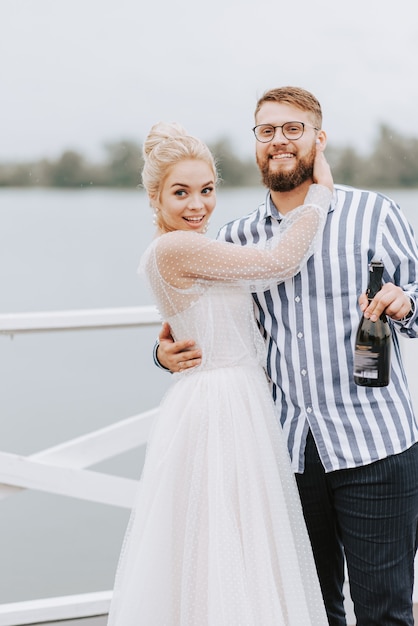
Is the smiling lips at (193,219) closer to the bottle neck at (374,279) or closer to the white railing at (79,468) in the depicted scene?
the bottle neck at (374,279)

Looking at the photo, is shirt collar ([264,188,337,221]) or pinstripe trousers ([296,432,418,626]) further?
shirt collar ([264,188,337,221])

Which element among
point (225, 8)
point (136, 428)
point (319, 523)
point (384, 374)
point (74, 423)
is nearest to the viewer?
point (384, 374)

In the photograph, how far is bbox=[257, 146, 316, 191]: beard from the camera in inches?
62.5

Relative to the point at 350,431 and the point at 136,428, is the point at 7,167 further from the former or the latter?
the point at 350,431

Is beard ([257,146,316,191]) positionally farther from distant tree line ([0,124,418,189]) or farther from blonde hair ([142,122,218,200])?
distant tree line ([0,124,418,189])

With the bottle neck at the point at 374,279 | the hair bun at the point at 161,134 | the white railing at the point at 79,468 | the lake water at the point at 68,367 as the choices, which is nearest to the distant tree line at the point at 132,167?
the lake water at the point at 68,367

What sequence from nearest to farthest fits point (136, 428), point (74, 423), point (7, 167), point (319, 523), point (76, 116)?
point (319, 523) → point (136, 428) → point (74, 423) → point (7, 167) → point (76, 116)

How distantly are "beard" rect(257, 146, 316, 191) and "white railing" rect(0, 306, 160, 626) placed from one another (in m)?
0.85

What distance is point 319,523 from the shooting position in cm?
167

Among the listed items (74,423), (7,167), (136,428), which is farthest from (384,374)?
(7,167)

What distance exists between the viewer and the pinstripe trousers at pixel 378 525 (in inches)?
60.6

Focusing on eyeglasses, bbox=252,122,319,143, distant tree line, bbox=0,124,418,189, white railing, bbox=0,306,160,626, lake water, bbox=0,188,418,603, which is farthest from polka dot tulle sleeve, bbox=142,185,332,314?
distant tree line, bbox=0,124,418,189

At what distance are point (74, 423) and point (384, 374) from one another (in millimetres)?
3221

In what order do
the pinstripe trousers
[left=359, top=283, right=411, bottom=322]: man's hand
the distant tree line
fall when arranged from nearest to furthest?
A: [left=359, top=283, right=411, bottom=322]: man's hand → the pinstripe trousers → the distant tree line
